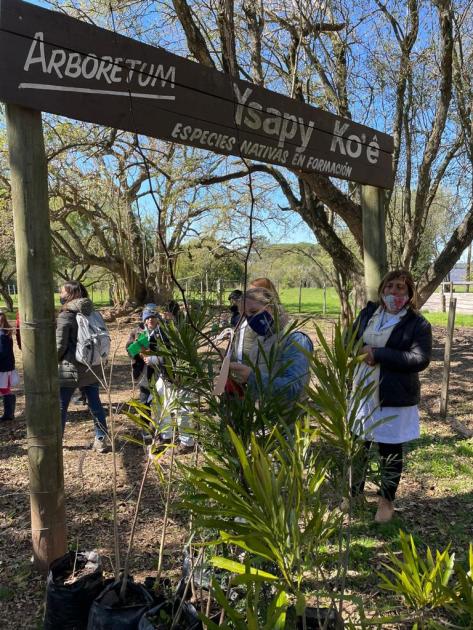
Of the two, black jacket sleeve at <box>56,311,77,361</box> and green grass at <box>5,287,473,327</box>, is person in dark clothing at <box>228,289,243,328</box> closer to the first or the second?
green grass at <box>5,287,473,327</box>

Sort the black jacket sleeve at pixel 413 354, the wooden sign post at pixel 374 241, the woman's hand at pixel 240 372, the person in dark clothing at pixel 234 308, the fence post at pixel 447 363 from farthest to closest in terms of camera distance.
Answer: the fence post at pixel 447 363 < the wooden sign post at pixel 374 241 < the black jacket sleeve at pixel 413 354 < the person in dark clothing at pixel 234 308 < the woman's hand at pixel 240 372

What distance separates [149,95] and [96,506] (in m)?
3.03

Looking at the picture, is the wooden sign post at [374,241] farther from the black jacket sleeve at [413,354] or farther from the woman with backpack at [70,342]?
the woman with backpack at [70,342]

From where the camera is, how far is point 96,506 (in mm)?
3836

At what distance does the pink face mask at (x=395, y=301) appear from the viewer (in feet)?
10.4

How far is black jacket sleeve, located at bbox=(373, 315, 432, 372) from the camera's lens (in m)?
3.08

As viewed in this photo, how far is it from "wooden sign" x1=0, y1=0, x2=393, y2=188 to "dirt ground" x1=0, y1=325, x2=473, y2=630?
119 centimetres

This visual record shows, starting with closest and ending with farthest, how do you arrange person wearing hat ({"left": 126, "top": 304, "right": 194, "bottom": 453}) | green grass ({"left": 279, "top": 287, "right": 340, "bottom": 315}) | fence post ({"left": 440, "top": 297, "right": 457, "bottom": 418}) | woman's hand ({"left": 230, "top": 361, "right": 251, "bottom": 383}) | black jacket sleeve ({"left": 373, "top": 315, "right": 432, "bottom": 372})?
woman's hand ({"left": 230, "top": 361, "right": 251, "bottom": 383}) < person wearing hat ({"left": 126, "top": 304, "right": 194, "bottom": 453}) < black jacket sleeve ({"left": 373, "top": 315, "right": 432, "bottom": 372}) < fence post ({"left": 440, "top": 297, "right": 457, "bottom": 418}) < green grass ({"left": 279, "top": 287, "right": 340, "bottom": 315})

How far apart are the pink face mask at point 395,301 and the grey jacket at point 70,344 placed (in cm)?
295

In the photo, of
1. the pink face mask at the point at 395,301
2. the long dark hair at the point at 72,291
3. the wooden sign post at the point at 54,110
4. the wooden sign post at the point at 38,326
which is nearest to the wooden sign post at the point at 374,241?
the pink face mask at the point at 395,301

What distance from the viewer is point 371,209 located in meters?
4.57

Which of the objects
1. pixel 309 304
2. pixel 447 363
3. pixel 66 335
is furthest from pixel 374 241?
pixel 309 304

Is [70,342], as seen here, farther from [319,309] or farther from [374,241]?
[319,309]

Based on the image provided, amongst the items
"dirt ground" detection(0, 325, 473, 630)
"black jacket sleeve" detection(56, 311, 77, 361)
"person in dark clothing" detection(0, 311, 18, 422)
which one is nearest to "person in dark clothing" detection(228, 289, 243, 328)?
"dirt ground" detection(0, 325, 473, 630)
